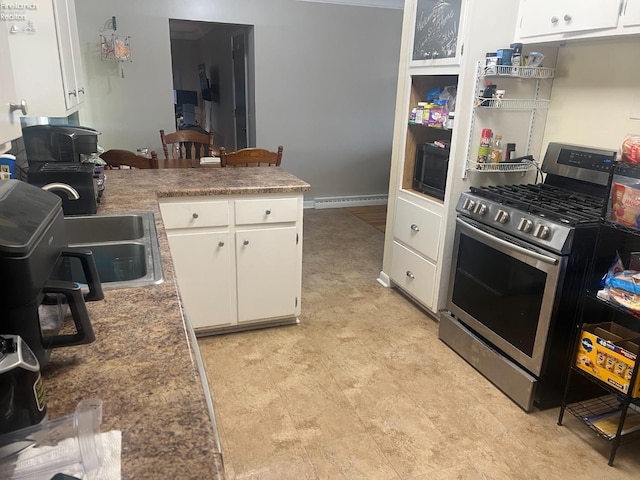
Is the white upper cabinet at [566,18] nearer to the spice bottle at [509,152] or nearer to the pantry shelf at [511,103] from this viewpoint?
the pantry shelf at [511,103]

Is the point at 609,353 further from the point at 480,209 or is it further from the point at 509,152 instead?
the point at 509,152

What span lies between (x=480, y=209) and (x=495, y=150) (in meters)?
0.44

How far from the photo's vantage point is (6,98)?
3.98ft

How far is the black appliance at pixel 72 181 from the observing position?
6.08ft

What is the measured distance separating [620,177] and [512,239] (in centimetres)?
53

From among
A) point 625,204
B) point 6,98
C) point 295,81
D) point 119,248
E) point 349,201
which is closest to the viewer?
point 6,98

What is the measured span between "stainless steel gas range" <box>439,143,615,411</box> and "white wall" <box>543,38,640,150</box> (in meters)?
0.12

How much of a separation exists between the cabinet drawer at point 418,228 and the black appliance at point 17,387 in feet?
7.82

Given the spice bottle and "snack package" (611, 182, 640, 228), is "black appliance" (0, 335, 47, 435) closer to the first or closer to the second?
"snack package" (611, 182, 640, 228)

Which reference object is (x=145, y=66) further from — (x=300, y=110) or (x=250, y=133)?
(x=300, y=110)

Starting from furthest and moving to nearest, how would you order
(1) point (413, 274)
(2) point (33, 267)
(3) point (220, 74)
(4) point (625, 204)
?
(3) point (220, 74)
(1) point (413, 274)
(4) point (625, 204)
(2) point (33, 267)

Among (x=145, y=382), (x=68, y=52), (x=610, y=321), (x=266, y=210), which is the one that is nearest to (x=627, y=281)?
(x=610, y=321)

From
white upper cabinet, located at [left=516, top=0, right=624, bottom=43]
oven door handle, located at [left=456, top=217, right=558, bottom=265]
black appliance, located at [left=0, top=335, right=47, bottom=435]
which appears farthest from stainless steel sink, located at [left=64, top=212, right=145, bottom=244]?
white upper cabinet, located at [left=516, top=0, right=624, bottom=43]

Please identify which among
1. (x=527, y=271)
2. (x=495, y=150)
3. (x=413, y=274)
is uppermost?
(x=495, y=150)
